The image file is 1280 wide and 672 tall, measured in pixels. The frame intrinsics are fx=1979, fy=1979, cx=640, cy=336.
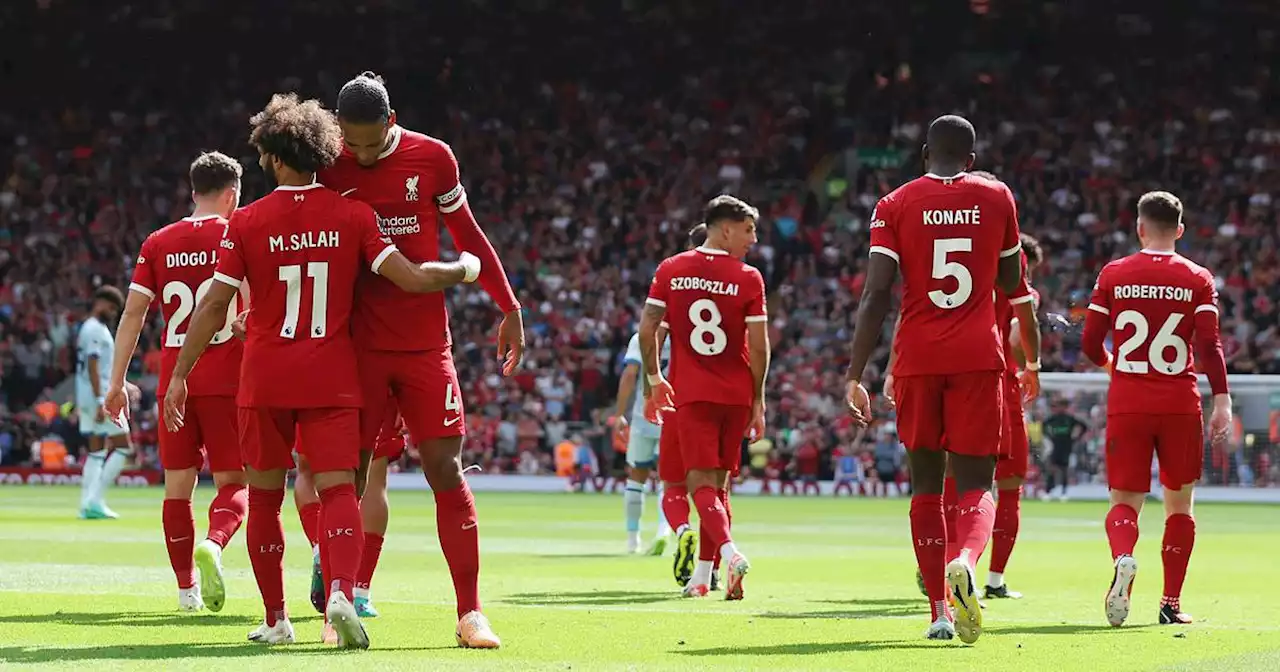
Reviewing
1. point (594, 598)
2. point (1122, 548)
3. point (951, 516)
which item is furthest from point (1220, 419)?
point (594, 598)

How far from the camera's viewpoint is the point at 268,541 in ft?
28.0

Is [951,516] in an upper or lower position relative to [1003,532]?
upper

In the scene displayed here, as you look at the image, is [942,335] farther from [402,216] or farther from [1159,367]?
[402,216]

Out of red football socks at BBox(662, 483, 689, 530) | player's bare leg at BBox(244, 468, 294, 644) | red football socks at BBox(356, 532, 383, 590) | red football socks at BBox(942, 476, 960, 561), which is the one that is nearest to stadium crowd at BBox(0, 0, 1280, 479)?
red football socks at BBox(662, 483, 689, 530)

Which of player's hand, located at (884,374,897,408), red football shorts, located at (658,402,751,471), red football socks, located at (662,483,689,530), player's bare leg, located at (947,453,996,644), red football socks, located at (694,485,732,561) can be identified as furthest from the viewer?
red football socks, located at (662,483,689,530)

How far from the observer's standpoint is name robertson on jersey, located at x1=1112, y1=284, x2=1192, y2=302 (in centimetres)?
1066

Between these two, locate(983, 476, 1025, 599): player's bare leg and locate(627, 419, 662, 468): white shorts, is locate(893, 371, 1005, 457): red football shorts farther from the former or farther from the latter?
locate(627, 419, 662, 468): white shorts

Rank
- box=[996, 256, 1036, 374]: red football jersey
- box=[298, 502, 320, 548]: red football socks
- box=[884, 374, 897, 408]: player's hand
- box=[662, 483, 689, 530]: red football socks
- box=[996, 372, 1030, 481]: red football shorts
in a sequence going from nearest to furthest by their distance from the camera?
box=[884, 374, 897, 408]: player's hand < box=[298, 502, 320, 548]: red football socks < box=[996, 256, 1036, 374]: red football jersey < box=[996, 372, 1030, 481]: red football shorts < box=[662, 483, 689, 530]: red football socks

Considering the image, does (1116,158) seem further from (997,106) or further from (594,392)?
(594,392)

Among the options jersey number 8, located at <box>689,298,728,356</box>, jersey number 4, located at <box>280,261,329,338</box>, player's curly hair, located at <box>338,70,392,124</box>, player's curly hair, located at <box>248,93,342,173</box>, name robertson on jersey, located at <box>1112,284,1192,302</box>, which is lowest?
jersey number 4, located at <box>280,261,329,338</box>

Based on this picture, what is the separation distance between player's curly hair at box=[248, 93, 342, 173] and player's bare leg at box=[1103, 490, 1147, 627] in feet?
15.0

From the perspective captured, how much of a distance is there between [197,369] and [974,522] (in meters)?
4.39

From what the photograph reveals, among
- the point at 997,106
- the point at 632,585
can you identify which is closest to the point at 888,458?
the point at 997,106

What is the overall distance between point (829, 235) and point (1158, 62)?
8.16m
